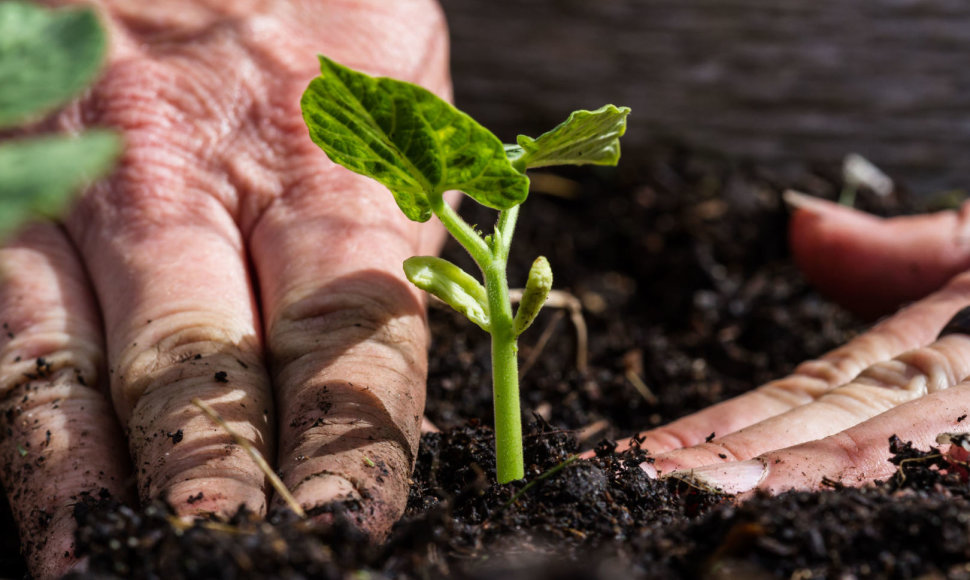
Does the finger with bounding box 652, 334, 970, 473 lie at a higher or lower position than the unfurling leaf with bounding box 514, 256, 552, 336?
lower

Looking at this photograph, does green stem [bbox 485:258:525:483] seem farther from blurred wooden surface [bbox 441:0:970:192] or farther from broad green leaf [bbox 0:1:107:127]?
blurred wooden surface [bbox 441:0:970:192]

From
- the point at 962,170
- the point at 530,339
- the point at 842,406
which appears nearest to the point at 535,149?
the point at 842,406

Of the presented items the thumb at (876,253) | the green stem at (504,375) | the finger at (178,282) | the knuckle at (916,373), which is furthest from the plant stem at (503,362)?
the thumb at (876,253)

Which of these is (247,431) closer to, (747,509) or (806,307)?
(747,509)

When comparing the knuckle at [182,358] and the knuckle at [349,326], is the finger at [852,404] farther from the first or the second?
the knuckle at [182,358]

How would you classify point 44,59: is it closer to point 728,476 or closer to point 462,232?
point 462,232

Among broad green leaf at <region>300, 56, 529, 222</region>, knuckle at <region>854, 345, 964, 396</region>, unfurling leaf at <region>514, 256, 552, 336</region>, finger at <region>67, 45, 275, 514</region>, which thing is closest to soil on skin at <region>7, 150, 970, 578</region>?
finger at <region>67, 45, 275, 514</region>
